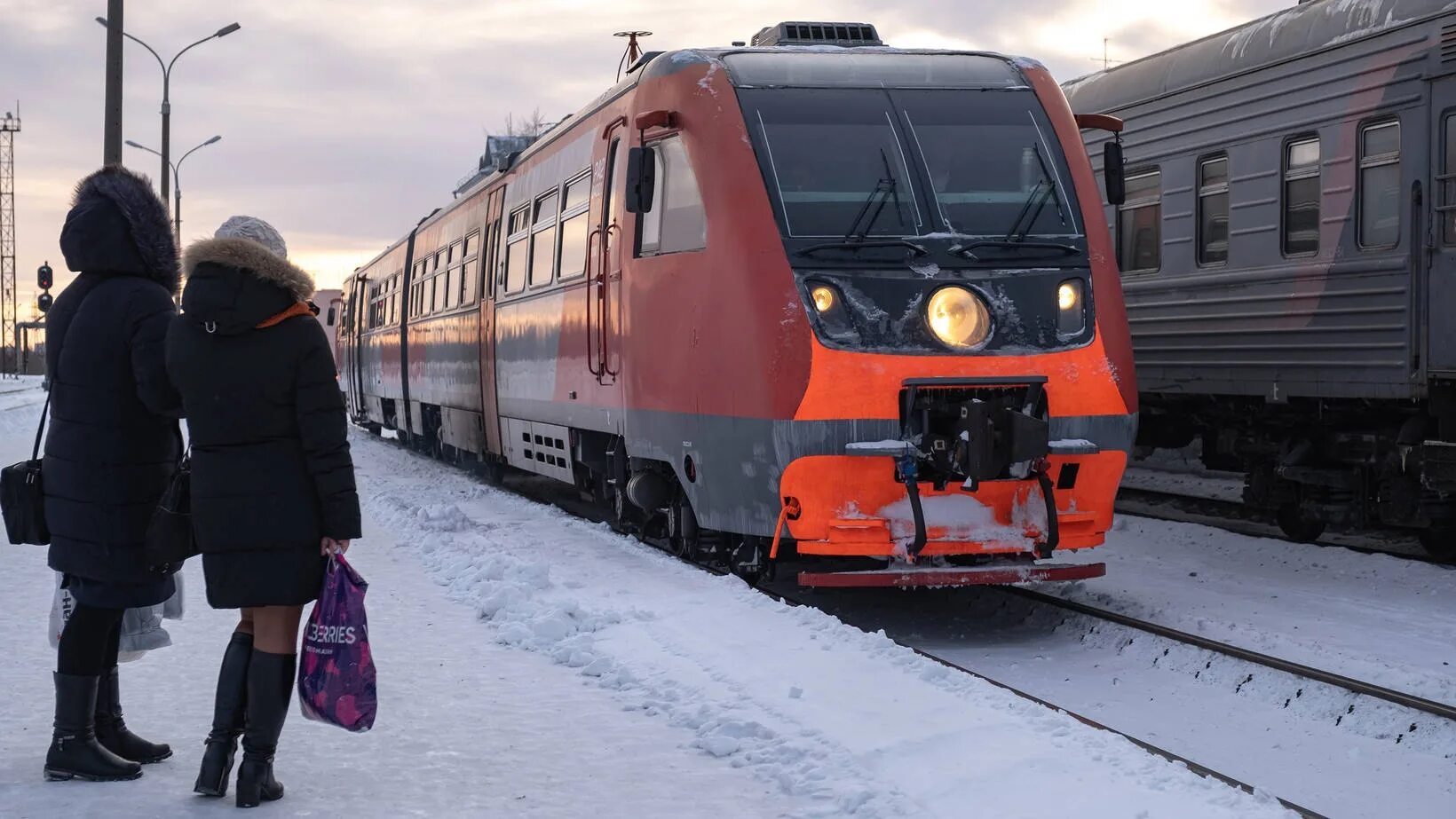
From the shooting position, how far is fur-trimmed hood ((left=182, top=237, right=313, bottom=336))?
474cm

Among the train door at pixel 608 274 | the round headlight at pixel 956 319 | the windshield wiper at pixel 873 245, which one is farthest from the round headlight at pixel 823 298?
the train door at pixel 608 274

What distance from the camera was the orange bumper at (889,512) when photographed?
8.03 metres

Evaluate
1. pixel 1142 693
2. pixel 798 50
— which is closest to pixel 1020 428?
pixel 1142 693

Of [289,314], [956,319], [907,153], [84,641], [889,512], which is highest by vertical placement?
[907,153]

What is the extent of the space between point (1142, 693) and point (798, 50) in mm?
4288

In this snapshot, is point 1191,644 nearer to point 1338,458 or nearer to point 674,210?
point 674,210

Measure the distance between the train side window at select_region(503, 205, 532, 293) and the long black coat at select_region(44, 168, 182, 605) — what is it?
8.59 metres

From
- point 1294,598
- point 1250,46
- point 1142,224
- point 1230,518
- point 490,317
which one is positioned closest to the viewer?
point 1294,598

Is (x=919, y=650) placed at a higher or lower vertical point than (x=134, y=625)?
lower

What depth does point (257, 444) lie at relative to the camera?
4.76m

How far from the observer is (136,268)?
5.17m

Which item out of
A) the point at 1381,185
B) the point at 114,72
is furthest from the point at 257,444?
the point at 114,72

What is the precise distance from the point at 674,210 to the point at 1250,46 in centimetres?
525

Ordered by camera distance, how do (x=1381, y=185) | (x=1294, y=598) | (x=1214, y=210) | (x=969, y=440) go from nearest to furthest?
(x=969, y=440), (x=1294, y=598), (x=1381, y=185), (x=1214, y=210)
